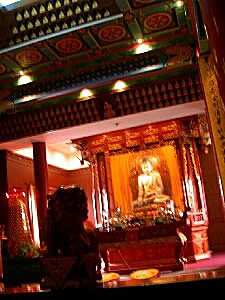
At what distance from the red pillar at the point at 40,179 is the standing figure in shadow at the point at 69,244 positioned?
5762 mm

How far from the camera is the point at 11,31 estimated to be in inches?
240

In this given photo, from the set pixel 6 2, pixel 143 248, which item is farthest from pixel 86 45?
pixel 143 248

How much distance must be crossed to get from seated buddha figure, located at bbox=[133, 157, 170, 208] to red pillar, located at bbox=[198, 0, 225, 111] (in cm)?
721

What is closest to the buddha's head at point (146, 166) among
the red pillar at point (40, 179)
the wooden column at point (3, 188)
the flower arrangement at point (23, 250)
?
the red pillar at point (40, 179)

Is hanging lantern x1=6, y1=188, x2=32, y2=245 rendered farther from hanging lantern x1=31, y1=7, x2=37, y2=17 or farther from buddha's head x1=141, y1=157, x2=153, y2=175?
hanging lantern x1=31, y1=7, x2=37, y2=17

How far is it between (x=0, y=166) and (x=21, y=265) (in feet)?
12.7

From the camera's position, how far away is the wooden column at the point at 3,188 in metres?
7.73

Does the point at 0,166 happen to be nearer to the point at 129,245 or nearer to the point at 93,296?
the point at 129,245

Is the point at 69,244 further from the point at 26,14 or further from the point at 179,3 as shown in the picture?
the point at 26,14

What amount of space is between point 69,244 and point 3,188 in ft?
21.9

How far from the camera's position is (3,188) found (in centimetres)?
801

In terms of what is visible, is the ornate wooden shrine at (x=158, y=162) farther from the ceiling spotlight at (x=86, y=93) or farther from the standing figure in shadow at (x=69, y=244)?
the standing figure in shadow at (x=69, y=244)

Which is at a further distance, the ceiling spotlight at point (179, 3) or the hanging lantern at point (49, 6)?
the hanging lantern at point (49, 6)

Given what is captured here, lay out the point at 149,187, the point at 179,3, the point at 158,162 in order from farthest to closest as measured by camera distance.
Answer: the point at 158,162 < the point at 149,187 < the point at 179,3
